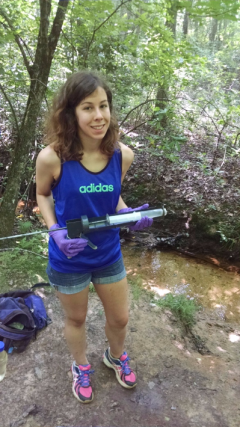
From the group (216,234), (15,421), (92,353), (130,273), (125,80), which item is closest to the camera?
(15,421)

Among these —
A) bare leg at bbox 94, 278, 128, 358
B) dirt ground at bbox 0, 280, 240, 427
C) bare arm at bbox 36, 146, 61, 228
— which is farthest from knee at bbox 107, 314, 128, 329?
bare arm at bbox 36, 146, 61, 228

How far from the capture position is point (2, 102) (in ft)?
20.4

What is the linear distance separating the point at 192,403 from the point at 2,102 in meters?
6.51

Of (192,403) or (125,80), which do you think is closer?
(192,403)

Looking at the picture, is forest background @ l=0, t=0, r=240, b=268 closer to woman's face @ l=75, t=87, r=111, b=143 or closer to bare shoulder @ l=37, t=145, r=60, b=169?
woman's face @ l=75, t=87, r=111, b=143

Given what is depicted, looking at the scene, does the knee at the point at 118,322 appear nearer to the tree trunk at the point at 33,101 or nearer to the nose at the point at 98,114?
the nose at the point at 98,114

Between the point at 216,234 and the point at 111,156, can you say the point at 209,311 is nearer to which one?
the point at 216,234

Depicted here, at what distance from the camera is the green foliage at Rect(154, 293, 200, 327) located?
11.0 ft

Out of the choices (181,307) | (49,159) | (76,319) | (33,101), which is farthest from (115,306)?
(33,101)

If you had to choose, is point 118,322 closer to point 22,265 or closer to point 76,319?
point 76,319

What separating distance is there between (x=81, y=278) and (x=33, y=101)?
291 cm

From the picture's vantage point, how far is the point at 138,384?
2303 mm

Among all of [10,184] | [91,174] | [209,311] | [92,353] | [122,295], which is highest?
[91,174]

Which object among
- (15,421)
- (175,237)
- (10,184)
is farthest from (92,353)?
(175,237)
